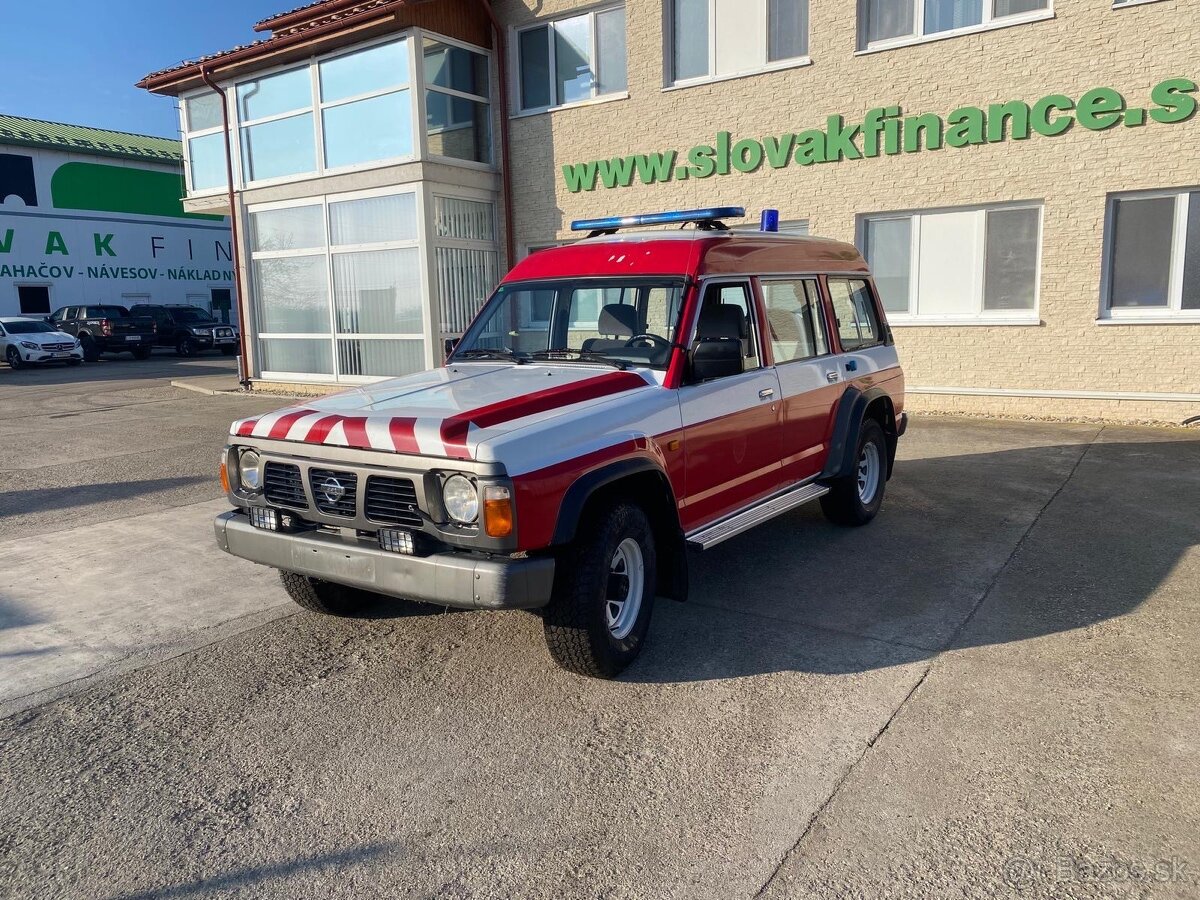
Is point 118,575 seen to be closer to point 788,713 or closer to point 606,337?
point 606,337

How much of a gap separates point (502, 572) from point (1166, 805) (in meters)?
2.53

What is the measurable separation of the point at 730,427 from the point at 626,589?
4.00 ft

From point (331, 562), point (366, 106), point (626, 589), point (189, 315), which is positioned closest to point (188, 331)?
point (189, 315)

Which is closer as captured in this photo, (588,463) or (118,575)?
(588,463)

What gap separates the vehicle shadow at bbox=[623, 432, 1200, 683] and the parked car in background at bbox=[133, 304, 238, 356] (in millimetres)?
27826

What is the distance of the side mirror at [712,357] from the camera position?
4887 mm

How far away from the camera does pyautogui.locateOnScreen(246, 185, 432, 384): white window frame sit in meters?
14.5

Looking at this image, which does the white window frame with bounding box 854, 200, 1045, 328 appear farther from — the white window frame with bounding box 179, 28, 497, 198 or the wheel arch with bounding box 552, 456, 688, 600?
the wheel arch with bounding box 552, 456, 688, 600

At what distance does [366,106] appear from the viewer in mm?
14883

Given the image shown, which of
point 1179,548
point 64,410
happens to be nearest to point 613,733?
point 1179,548

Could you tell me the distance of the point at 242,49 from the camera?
15.6m

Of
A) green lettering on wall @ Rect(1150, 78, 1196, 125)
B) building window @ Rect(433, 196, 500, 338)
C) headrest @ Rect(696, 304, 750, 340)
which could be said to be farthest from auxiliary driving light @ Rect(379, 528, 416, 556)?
building window @ Rect(433, 196, 500, 338)

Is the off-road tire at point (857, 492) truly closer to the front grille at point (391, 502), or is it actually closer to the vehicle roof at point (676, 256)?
the vehicle roof at point (676, 256)

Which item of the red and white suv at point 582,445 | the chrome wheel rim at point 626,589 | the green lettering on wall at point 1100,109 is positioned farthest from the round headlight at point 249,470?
the green lettering on wall at point 1100,109
